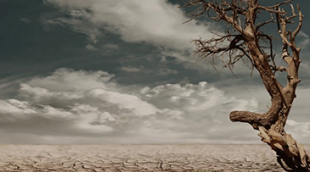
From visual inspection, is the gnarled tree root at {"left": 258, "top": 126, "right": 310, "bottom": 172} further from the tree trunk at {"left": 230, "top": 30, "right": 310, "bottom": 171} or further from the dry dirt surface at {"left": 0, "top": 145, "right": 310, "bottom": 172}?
the dry dirt surface at {"left": 0, "top": 145, "right": 310, "bottom": 172}

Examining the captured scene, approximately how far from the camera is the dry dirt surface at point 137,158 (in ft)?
32.0

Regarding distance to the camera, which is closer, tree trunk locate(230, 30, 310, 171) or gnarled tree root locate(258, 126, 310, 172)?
gnarled tree root locate(258, 126, 310, 172)

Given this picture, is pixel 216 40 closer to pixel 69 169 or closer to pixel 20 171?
pixel 69 169

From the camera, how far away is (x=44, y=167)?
31.8 feet

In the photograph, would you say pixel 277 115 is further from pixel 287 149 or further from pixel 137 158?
pixel 137 158

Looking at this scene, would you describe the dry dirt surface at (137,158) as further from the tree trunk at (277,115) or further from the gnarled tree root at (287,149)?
the tree trunk at (277,115)

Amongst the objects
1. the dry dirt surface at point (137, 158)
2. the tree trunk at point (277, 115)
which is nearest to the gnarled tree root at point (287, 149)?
the tree trunk at point (277, 115)

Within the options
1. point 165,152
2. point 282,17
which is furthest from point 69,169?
point 282,17

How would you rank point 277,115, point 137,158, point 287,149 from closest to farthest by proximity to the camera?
point 287,149 → point 277,115 → point 137,158

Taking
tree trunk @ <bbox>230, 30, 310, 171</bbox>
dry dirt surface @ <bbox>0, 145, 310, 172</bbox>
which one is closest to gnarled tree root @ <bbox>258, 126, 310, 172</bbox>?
tree trunk @ <bbox>230, 30, 310, 171</bbox>

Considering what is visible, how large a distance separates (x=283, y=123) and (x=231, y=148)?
551cm

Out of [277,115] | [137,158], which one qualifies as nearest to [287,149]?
[277,115]

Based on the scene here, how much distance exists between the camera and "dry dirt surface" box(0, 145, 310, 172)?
32.0ft

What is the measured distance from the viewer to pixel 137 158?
10969 mm
